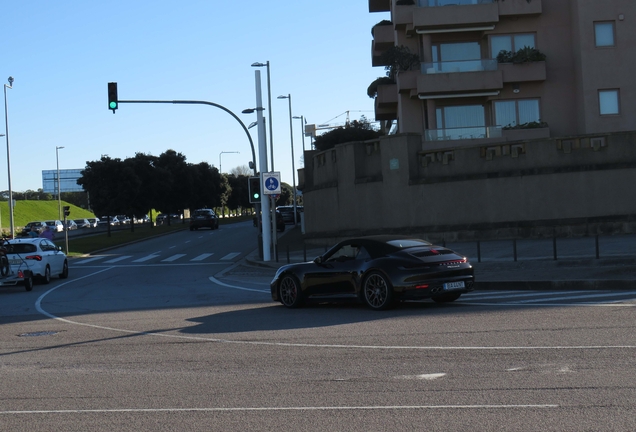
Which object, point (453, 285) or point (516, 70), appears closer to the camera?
point (453, 285)

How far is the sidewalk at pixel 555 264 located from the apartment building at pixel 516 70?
37.3 ft

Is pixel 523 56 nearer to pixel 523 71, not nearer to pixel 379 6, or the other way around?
pixel 523 71

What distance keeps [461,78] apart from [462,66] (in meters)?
0.68

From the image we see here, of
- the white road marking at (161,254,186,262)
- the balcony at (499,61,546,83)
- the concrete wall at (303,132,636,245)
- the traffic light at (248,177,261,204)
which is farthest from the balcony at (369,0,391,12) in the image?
the traffic light at (248,177,261,204)

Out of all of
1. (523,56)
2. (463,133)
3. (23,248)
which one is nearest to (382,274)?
(23,248)

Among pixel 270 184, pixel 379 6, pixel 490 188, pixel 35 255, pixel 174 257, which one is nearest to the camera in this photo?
pixel 35 255

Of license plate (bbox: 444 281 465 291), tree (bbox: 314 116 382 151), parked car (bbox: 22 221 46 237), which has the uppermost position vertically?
tree (bbox: 314 116 382 151)

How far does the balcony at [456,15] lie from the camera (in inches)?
1544

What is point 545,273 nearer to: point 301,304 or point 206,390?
point 301,304

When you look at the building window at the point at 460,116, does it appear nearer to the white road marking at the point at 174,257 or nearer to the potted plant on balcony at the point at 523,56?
the potted plant on balcony at the point at 523,56

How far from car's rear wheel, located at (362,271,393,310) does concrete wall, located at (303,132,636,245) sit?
1781cm

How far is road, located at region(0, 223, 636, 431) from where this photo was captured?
6.47 meters

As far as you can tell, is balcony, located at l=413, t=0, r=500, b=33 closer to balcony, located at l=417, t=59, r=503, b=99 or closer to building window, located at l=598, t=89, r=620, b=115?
balcony, located at l=417, t=59, r=503, b=99

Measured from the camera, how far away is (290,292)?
1527 centimetres
